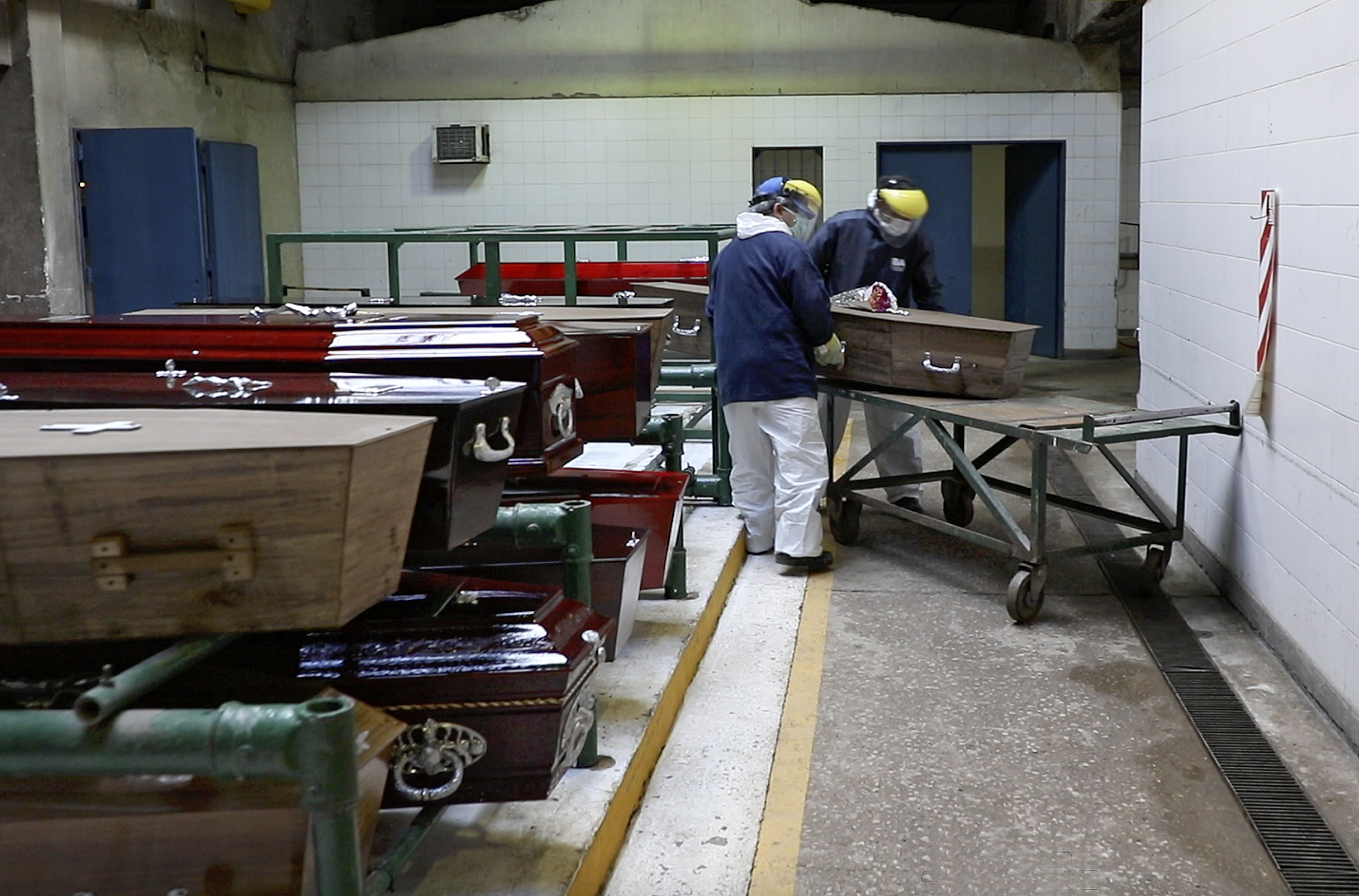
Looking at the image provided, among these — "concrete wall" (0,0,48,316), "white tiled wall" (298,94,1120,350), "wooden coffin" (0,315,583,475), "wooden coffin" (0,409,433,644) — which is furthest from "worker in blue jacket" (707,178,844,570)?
"white tiled wall" (298,94,1120,350)

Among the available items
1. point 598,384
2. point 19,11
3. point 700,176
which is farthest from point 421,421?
point 700,176

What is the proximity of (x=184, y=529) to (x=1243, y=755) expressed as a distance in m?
3.09

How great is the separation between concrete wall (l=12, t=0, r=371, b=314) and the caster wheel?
22.0ft

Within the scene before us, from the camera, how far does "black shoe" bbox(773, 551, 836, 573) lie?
5.58m

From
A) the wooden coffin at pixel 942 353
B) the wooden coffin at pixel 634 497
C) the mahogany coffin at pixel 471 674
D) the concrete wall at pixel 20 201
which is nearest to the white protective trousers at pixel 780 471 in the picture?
the wooden coffin at pixel 942 353

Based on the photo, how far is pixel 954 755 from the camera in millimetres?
3773

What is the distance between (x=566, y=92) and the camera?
1252cm

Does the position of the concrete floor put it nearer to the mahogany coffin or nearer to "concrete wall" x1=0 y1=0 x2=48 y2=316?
the mahogany coffin

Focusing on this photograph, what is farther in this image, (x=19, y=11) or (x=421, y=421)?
(x=19, y=11)

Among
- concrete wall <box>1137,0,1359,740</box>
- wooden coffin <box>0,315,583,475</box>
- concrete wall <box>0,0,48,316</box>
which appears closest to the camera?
wooden coffin <box>0,315,583,475</box>

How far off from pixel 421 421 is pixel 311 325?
3.63 ft

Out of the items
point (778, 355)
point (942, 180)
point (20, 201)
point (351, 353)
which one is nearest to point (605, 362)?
point (351, 353)

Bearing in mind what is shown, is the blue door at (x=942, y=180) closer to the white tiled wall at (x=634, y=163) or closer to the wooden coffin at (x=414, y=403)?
the white tiled wall at (x=634, y=163)

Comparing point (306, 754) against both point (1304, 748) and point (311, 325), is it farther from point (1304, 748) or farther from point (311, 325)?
point (1304, 748)
